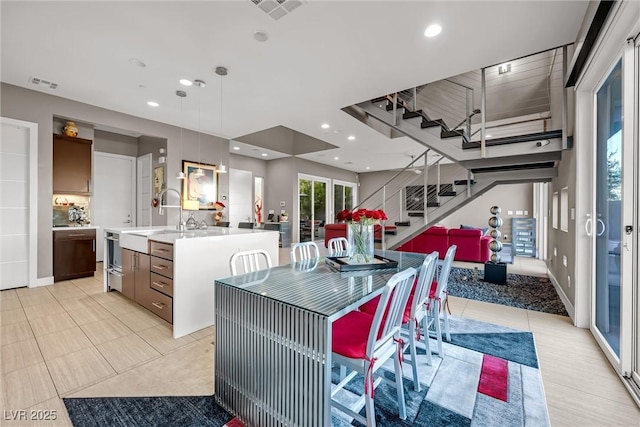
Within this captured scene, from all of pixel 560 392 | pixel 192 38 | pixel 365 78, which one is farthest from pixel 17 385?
pixel 365 78

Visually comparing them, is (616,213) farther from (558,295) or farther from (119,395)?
(119,395)

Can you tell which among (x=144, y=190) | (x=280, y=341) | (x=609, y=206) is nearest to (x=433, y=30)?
(x=609, y=206)

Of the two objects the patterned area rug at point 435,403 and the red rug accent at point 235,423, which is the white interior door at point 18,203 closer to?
the patterned area rug at point 435,403

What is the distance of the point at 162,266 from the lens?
2.77 m

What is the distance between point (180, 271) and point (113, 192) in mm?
4927

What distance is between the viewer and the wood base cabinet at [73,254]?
4328 mm

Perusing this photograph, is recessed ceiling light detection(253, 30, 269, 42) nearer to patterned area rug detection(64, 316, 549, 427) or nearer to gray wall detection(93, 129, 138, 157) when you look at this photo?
patterned area rug detection(64, 316, 549, 427)

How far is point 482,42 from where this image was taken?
2789 millimetres

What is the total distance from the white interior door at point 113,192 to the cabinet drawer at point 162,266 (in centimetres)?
404

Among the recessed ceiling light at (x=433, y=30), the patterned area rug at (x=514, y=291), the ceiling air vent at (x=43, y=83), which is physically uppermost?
the ceiling air vent at (x=43, y=83)

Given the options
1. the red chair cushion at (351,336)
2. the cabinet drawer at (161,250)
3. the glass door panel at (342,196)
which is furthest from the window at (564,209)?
the glass door panel at (342,196)

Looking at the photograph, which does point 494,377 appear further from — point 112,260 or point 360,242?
point 112,260

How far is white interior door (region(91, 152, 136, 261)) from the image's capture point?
5.87 metres

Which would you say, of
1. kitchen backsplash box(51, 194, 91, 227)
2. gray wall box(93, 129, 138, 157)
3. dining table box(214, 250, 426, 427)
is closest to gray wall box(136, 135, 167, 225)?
gray wall box(93, 129, 138, 157)
